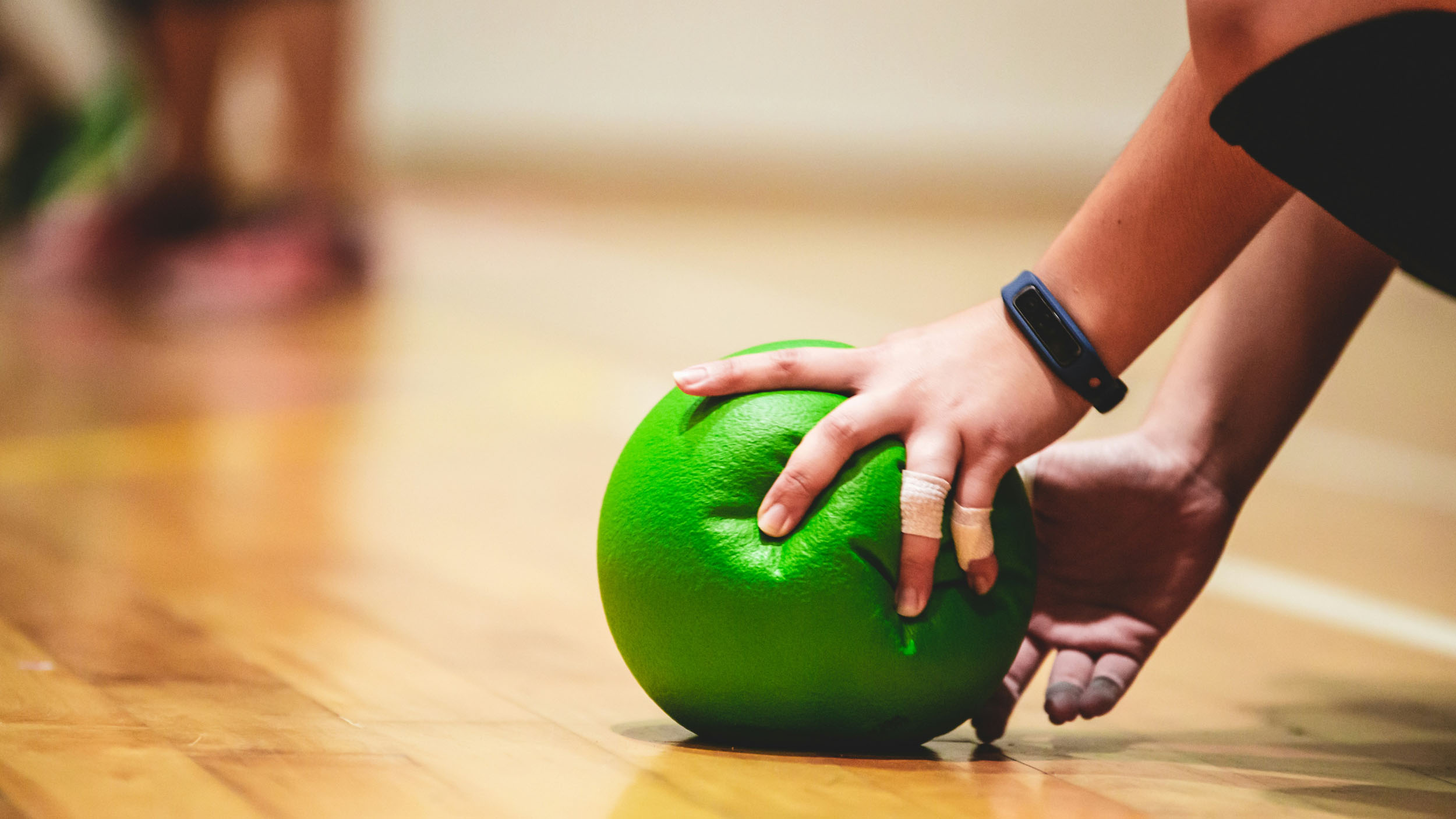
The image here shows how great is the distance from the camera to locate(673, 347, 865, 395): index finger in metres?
1.12

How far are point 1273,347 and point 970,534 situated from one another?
410mm

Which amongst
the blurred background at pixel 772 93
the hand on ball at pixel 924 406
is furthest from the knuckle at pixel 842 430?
the blurred background at pixel 772 93

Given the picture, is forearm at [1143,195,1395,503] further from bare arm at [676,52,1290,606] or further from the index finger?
the index finger

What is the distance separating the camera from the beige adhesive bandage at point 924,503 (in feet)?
3.46

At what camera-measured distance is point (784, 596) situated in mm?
1053

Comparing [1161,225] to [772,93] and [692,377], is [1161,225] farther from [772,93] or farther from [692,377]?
[772,93]

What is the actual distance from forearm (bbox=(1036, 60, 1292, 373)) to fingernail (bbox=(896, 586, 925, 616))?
232 millimetres

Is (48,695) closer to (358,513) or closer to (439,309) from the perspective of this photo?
(358,513)

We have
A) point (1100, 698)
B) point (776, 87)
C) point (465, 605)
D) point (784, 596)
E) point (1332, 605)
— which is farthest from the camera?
point (776, 87)

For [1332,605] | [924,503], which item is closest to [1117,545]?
[924,503]

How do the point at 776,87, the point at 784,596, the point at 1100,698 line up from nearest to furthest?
1. the point at 784,596
2. the point at 1100,698
3. the point at 776,87

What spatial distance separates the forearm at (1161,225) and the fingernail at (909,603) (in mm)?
232

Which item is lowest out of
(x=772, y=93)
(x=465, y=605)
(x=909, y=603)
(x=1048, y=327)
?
(x=465, y=605)

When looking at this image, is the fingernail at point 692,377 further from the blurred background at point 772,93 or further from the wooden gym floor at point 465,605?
the blurred background at point 772,93
